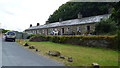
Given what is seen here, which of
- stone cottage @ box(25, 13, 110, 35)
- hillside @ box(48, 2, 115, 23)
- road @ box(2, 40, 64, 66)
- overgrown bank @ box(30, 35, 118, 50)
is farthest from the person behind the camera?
hillside @ box(48, 2, 115, 23)

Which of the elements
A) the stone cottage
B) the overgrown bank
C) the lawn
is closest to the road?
the lawn

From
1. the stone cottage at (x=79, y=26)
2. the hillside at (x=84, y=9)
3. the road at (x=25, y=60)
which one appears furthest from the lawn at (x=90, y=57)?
the hillside at (x=84, y=9)

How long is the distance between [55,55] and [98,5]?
4030cm

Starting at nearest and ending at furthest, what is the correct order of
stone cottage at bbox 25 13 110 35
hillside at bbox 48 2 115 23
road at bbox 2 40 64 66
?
1. road at bbox 2 40 64 66
2. stone cottage at bbox 25 13 110 35
3. hillside at bbox 48 2 115 23

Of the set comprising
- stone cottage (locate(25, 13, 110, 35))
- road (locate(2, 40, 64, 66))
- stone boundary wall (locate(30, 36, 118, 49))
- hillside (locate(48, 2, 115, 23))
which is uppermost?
hillside (locate(48, 2, 115, 23))

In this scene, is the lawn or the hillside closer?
the lawn

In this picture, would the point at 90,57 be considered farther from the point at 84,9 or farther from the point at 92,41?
the point at 84,9

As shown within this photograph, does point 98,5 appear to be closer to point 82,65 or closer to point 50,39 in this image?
point 50,39

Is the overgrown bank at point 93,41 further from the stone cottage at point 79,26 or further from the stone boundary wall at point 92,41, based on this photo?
the stone cottage at point 79,26

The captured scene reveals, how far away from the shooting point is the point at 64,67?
31.6ft

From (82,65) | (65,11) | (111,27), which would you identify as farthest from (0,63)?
(65,11)

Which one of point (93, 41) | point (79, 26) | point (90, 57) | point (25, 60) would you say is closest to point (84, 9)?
point (79, 26)

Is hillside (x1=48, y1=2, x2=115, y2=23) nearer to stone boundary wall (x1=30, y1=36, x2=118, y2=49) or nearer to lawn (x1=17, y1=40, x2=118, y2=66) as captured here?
stone boundary wall (x1=30, y1=36, x2=118, y2=49)

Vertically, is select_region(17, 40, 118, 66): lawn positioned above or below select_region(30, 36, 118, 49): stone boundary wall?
below
